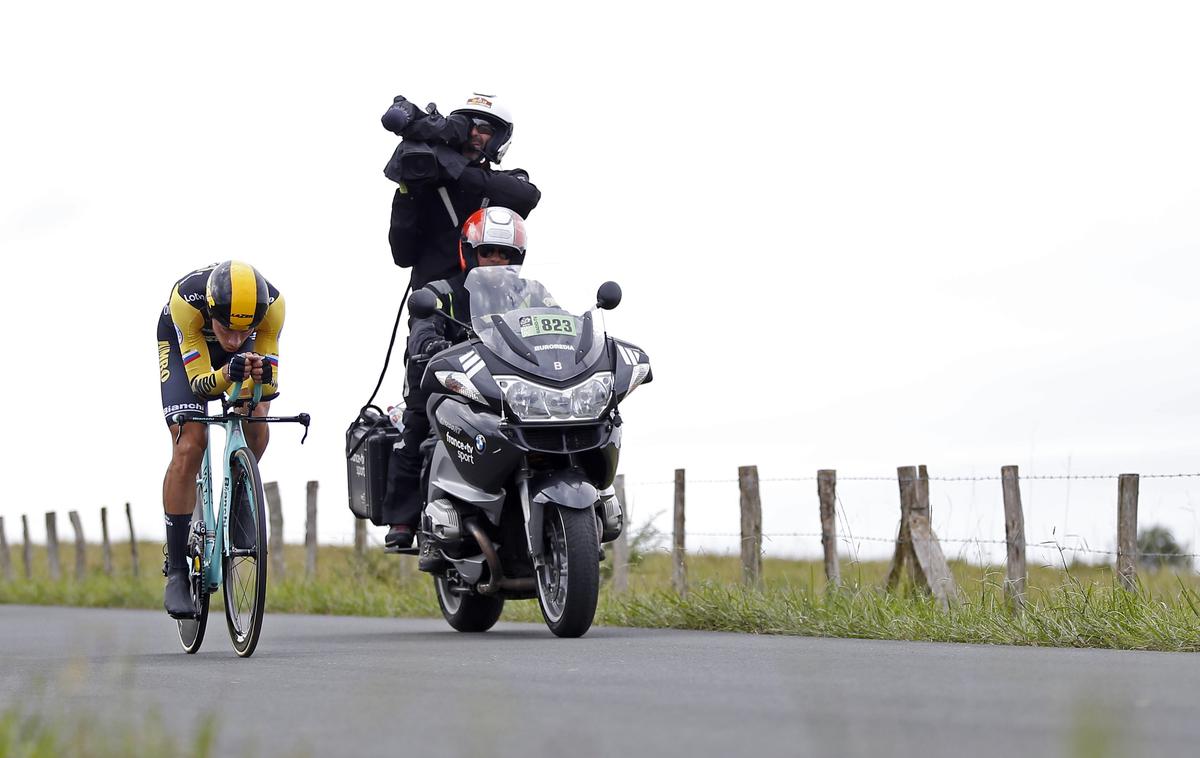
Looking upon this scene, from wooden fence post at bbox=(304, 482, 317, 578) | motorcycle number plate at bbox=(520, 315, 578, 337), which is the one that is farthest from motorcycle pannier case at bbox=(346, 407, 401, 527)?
wooden fence post at bbox=(304, 482, 317, 578)

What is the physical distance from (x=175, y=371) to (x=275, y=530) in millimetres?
16927

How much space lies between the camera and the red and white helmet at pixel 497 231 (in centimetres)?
983

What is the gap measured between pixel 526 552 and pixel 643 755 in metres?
5.23

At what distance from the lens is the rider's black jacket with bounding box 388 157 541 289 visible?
10.4m

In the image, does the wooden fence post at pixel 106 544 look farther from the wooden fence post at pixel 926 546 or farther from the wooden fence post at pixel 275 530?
the wooden fence post at pixel 926 546

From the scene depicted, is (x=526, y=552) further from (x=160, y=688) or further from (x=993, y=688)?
(x=993, y=688)

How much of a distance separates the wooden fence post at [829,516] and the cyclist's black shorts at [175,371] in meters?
6.86

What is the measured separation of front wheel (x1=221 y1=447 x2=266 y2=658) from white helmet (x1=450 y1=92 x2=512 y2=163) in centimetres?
299

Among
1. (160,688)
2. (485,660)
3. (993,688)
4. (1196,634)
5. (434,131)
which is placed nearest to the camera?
(993,688)

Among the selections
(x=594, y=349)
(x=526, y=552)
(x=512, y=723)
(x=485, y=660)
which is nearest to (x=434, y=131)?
(x=594, y=349)

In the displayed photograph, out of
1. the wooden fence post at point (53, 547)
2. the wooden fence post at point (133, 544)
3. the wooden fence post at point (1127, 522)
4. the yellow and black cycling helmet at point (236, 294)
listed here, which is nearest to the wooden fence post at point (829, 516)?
the wooden fence post at point (1127, 522)

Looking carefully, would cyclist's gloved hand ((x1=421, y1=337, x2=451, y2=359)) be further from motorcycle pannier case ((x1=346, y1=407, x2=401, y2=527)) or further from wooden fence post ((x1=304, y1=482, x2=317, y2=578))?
wooden fence post ((x1=304, y1=482, x2=317, y2=578))

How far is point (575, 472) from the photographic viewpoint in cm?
873

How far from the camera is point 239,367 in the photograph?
8.56m
